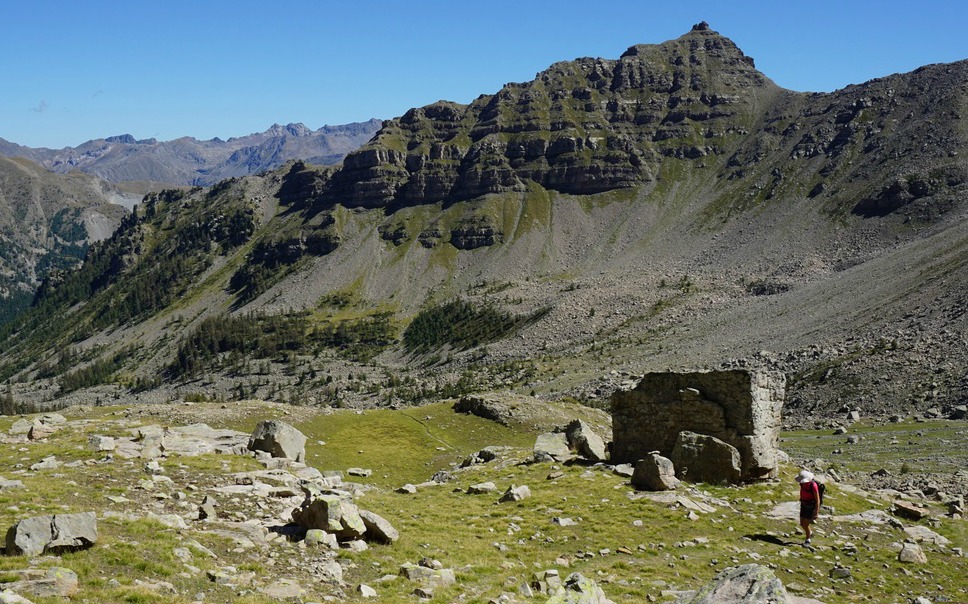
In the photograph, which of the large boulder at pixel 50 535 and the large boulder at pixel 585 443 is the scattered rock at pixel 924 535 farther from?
the large boulder at pixel 50 535

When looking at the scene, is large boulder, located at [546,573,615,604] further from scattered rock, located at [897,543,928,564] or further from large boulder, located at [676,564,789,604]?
scattered rock, located at [897,543,928,564]

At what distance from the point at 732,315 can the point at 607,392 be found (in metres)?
48.9

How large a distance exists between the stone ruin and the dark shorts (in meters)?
6.29

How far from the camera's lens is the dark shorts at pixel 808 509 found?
2495 centimetres

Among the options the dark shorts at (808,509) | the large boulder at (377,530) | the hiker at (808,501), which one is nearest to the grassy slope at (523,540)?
the large boulder at (377,530)

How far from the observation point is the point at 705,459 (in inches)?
1260

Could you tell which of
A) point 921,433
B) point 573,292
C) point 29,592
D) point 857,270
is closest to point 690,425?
point 29,592

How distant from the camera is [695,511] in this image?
1069 inches

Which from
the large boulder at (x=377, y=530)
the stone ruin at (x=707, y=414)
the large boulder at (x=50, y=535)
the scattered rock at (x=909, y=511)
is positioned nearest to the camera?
the large boulder at (x=50, y=535)

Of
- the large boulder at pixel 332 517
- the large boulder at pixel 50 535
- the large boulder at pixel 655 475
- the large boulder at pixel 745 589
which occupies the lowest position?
the large boulder at pixel 655 475

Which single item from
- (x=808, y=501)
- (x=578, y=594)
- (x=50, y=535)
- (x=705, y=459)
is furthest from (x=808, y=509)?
(x=50, y=535)

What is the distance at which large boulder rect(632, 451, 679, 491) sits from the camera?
30094mm

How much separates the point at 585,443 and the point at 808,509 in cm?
1551

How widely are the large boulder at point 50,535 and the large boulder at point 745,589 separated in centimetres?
1498
